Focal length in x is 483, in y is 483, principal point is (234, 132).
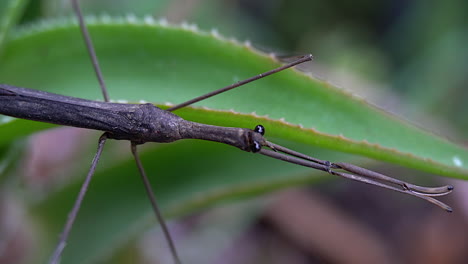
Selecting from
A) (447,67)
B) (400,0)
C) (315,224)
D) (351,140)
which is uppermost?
(400,0)

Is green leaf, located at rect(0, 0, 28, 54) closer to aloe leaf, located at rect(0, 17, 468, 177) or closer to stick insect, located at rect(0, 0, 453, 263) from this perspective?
aloe leaf, located at rect(0, 17, 468, 177)

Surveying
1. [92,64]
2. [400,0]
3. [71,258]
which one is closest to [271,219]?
[71,258]

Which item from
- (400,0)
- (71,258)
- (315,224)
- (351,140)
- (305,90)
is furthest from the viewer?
(400,0)

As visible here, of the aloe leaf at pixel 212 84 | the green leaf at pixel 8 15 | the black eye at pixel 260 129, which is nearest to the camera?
the aloe leaf at pixel 212 84

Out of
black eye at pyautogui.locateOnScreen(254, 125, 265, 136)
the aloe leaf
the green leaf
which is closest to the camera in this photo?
the aloe leaf

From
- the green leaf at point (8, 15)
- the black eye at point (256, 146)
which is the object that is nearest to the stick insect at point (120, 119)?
the black eye at point (256, 146)

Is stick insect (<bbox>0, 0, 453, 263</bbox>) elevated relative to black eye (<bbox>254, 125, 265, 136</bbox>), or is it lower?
lower

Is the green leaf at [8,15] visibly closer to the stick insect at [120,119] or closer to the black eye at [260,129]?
the stick insect at [120,119]

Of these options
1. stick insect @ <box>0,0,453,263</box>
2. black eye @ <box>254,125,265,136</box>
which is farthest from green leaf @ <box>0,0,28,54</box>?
black eye @ <box>254,125,265,136</box>

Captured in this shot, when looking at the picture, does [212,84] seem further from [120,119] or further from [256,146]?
[120,119]

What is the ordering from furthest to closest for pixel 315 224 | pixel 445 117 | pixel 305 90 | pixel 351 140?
pixel 445 117 → pixel 315 224 → pixel 305 90 → pixel 351 140

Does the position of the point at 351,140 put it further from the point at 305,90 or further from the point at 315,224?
the point at 315,224
